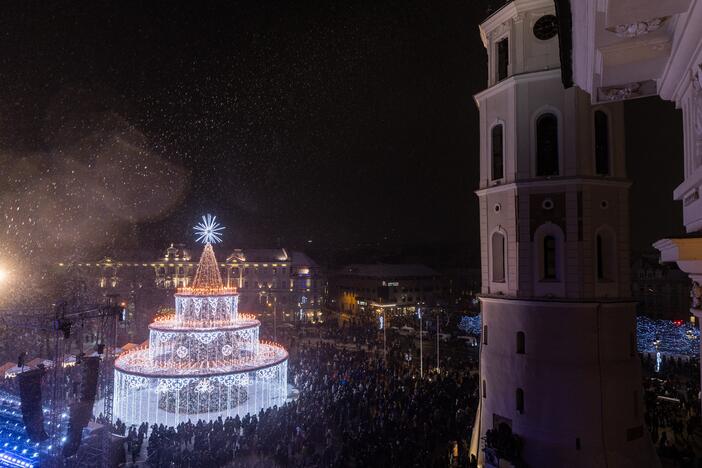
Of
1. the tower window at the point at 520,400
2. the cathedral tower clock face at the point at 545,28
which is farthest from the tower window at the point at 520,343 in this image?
the cathedral tower clock face at the point at 545,28

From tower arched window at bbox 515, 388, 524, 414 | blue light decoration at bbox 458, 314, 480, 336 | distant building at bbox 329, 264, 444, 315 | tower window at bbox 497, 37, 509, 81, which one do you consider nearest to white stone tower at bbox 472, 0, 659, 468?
tower arched window at bbox 515, 388, 524, 414

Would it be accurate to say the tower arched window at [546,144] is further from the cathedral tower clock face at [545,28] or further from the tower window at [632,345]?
the tower window at [632,345]

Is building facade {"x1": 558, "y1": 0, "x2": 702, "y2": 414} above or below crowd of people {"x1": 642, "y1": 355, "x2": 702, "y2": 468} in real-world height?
above

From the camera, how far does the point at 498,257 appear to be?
15.9m

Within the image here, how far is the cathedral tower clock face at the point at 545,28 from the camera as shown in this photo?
14.9 metres

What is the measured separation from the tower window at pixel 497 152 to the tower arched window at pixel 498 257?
2.14 meters

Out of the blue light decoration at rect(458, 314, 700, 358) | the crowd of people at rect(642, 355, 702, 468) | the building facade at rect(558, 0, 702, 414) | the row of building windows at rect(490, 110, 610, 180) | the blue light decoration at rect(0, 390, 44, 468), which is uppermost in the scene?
the row of building windows at rect(490, 110, 610, 180)

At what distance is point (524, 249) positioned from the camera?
14773mm

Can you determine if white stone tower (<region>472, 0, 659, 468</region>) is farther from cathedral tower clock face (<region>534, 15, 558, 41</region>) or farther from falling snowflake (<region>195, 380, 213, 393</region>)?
falling snowflake (<region>195, 380, 213, 393</region>)

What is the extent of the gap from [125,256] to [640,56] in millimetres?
78194

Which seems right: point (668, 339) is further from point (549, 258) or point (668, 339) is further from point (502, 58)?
Result: point (502, 58)

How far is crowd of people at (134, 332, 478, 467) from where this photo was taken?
1623cm

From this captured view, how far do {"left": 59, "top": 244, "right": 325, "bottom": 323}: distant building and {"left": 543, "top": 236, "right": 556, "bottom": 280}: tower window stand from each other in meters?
57.7

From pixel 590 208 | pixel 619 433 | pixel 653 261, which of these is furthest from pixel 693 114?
pixel 653 261
